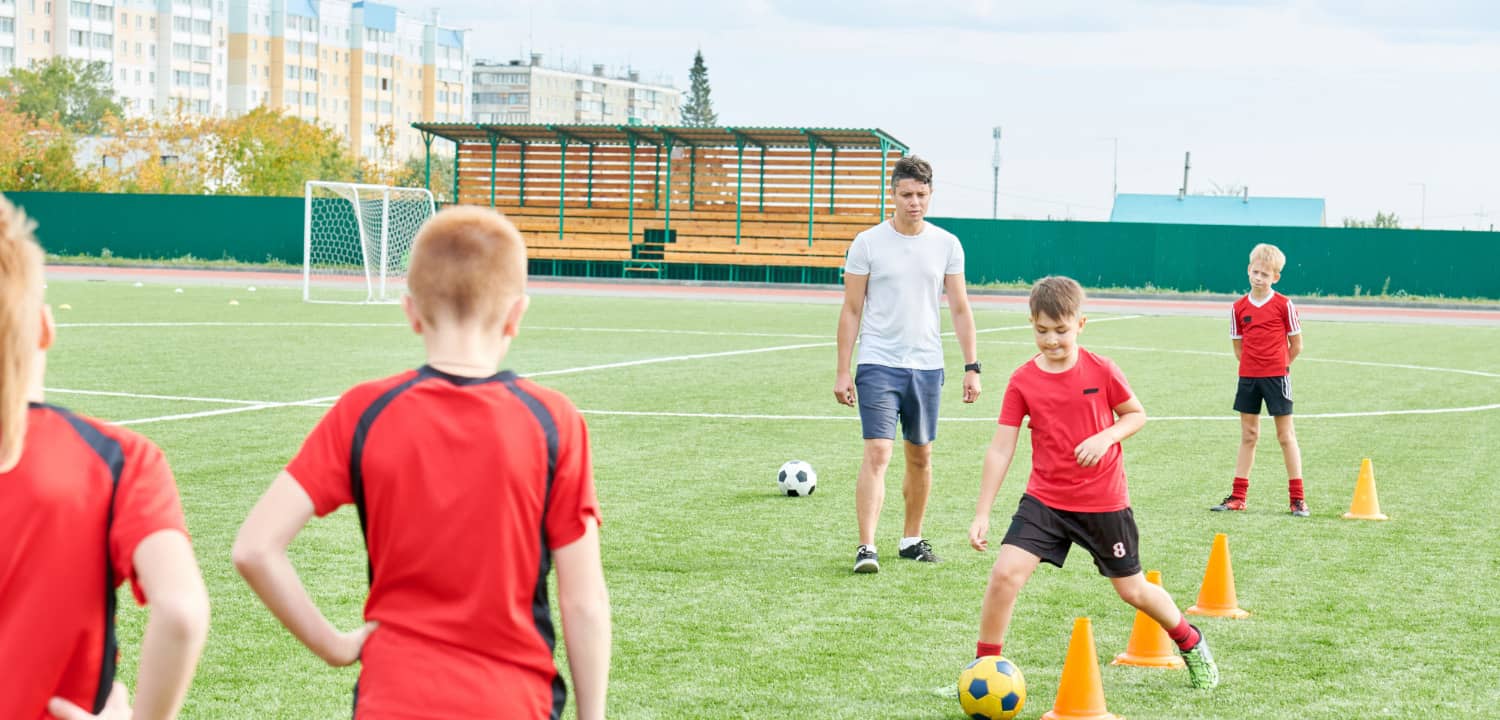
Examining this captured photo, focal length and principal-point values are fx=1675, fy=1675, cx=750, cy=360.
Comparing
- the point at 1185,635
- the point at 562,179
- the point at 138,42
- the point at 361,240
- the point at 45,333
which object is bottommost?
the point at 1185,635

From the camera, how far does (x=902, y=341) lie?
26.6 feet

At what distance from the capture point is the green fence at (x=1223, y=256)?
43625 mm

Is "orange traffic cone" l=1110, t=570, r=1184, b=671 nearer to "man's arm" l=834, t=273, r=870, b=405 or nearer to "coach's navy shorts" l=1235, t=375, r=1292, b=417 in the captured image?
"man's arm" l=834, t=273, r=870, b=405

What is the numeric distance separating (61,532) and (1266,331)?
8759mm

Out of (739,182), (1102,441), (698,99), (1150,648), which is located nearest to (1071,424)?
(1102,441)

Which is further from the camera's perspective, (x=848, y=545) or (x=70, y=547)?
(x=848, y=545)

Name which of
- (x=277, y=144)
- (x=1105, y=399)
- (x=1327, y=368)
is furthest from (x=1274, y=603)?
(x=277, y=144)

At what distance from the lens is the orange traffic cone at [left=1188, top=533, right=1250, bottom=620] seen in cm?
697

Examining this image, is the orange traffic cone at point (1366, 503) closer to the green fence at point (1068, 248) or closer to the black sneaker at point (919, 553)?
the black sneaker at point (919, 553)

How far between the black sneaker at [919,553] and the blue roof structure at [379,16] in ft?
549

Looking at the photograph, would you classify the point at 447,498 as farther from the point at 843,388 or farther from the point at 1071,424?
the point at 843,388

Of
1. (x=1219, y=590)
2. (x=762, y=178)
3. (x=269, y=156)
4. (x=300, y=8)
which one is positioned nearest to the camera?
(x=1219, y=590)

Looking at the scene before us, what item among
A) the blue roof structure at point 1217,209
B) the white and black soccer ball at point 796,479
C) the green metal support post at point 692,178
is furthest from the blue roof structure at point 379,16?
the white and black soccer ball at point 796,479

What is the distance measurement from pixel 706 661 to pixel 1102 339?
20.2 metres
